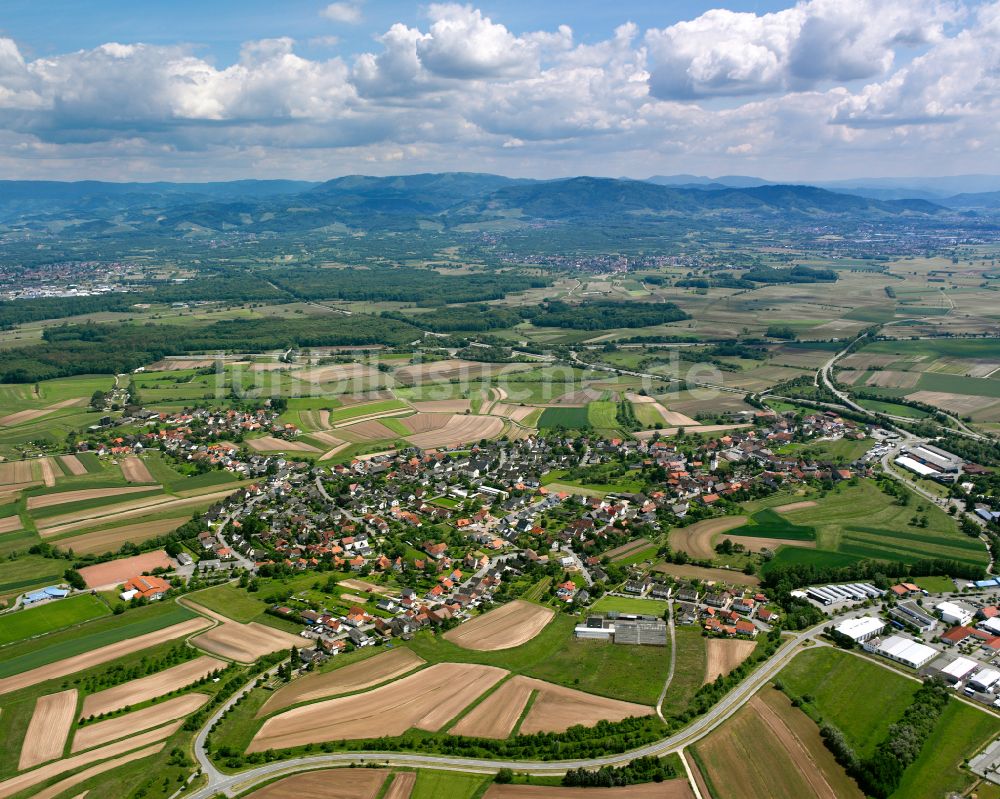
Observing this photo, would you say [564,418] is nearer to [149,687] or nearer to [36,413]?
[149,687]

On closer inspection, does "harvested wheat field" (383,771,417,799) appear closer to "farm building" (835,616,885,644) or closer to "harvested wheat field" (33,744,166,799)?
"harvested wheat field" (33,744,166,799)

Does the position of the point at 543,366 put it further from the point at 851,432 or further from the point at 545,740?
the point at 545,740

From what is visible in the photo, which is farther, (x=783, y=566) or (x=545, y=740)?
(x=783, y=566)

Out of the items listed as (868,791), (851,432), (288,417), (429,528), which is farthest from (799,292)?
(868,791)

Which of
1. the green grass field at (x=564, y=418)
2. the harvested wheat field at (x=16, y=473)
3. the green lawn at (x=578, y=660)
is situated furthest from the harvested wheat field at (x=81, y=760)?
the green grass field at (x=564, y=418)

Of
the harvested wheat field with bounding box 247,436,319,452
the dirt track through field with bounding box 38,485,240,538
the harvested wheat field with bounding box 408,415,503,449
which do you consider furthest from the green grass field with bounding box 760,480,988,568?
the harvested wheat field with bounding box 247,436,319,452

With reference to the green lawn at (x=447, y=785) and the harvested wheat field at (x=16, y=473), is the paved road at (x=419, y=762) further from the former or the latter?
the harvested wheat field at (x=16, y=473)
